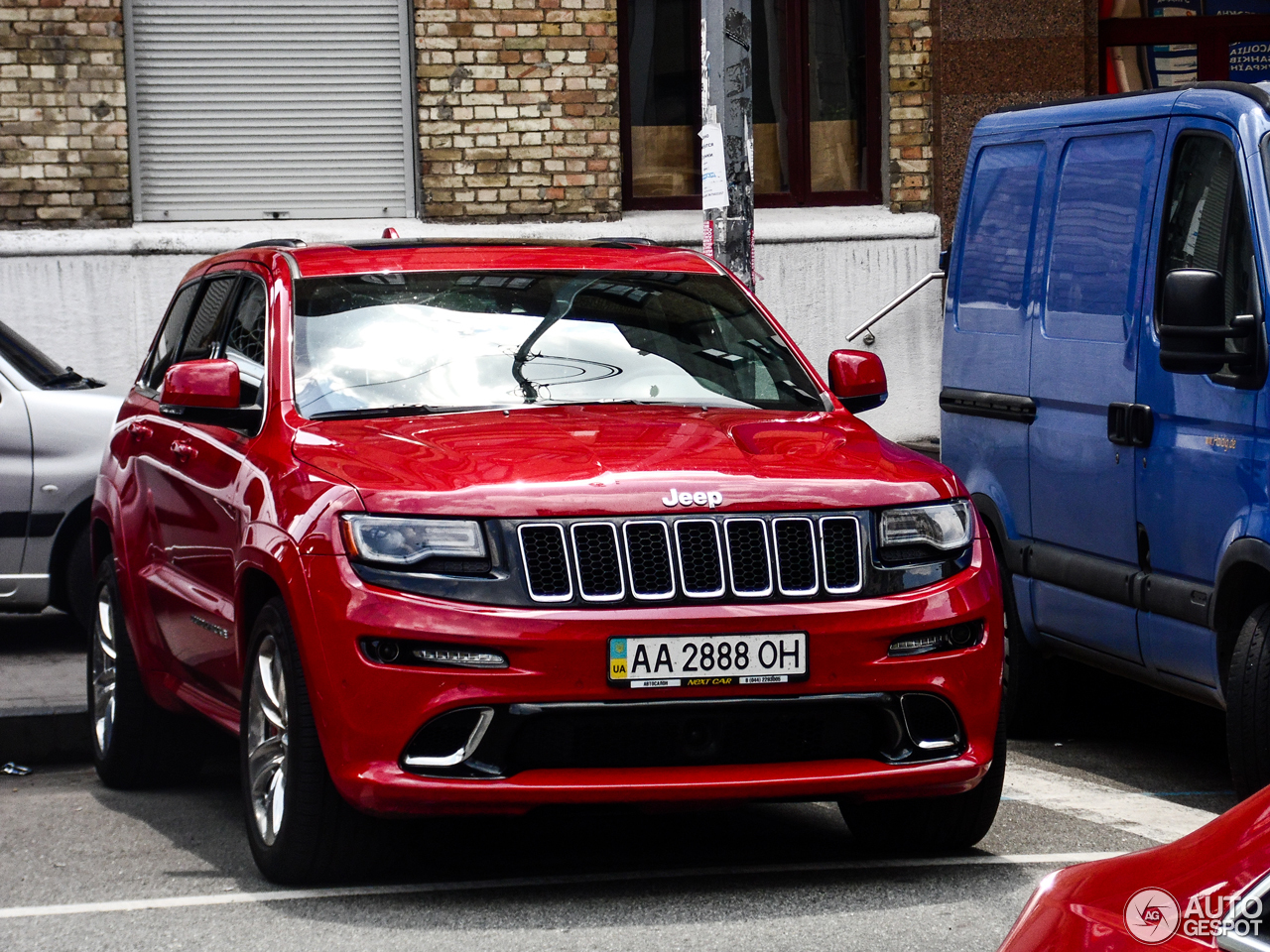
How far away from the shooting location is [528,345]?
616 centimetres

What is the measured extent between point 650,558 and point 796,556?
367mm

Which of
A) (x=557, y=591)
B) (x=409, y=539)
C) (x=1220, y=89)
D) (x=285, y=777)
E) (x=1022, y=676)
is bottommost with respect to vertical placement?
(x=1022, y=676)

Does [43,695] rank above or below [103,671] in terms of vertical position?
below

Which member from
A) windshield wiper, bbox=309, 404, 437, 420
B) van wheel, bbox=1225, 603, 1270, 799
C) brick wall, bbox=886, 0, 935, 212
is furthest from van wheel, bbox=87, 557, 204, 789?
brick wall, bbox=886, 0, 935, 212

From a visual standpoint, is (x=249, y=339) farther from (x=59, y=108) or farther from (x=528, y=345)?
(x=59, y=108)

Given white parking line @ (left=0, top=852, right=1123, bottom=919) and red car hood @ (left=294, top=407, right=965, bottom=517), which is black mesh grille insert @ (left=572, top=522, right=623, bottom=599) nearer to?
red car hood @ (left=294, top=407, right=965, bottom=517)

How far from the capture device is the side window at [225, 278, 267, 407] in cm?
617

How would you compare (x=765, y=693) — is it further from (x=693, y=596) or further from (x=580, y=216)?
(x=580, y=216)

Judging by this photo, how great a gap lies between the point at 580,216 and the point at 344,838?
10364mm

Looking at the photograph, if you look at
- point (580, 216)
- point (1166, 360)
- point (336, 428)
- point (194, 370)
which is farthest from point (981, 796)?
point (580, 216)

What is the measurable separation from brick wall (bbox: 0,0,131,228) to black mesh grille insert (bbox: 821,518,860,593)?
10618 millimetres

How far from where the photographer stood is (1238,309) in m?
6.22

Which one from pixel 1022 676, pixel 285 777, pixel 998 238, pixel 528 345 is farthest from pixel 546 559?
pixel 998 238

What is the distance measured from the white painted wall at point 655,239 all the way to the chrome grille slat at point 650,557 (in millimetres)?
9772
